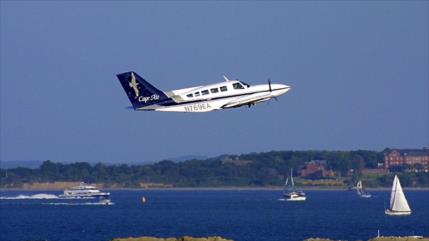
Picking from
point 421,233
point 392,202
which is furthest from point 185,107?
point 392,202

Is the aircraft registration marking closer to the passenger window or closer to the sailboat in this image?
the passenger window

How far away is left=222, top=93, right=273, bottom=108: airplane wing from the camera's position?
7219 centimetres

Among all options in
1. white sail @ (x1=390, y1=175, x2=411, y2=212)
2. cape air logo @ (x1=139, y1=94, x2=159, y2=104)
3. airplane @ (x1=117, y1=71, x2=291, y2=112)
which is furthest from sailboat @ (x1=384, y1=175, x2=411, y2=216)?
cape air logo @ (x1=139, y1=94, x2=159, y2=104)

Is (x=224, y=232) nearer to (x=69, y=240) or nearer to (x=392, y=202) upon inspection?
(x=69, y=240)

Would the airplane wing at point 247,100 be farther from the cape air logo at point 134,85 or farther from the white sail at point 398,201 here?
the white sail at point 398,201

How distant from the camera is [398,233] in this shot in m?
156

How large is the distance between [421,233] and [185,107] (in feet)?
287

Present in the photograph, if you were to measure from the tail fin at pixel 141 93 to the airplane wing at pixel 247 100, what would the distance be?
3.29 meters

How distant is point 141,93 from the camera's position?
237 feet

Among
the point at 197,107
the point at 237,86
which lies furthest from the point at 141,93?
the point at 237,86

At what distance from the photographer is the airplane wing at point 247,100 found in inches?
2842

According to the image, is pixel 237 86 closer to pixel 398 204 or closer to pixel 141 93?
pixel 141 93

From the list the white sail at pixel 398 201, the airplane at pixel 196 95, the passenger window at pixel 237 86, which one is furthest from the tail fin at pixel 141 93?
the white sail at pixel 398 201

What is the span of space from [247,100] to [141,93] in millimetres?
5164
